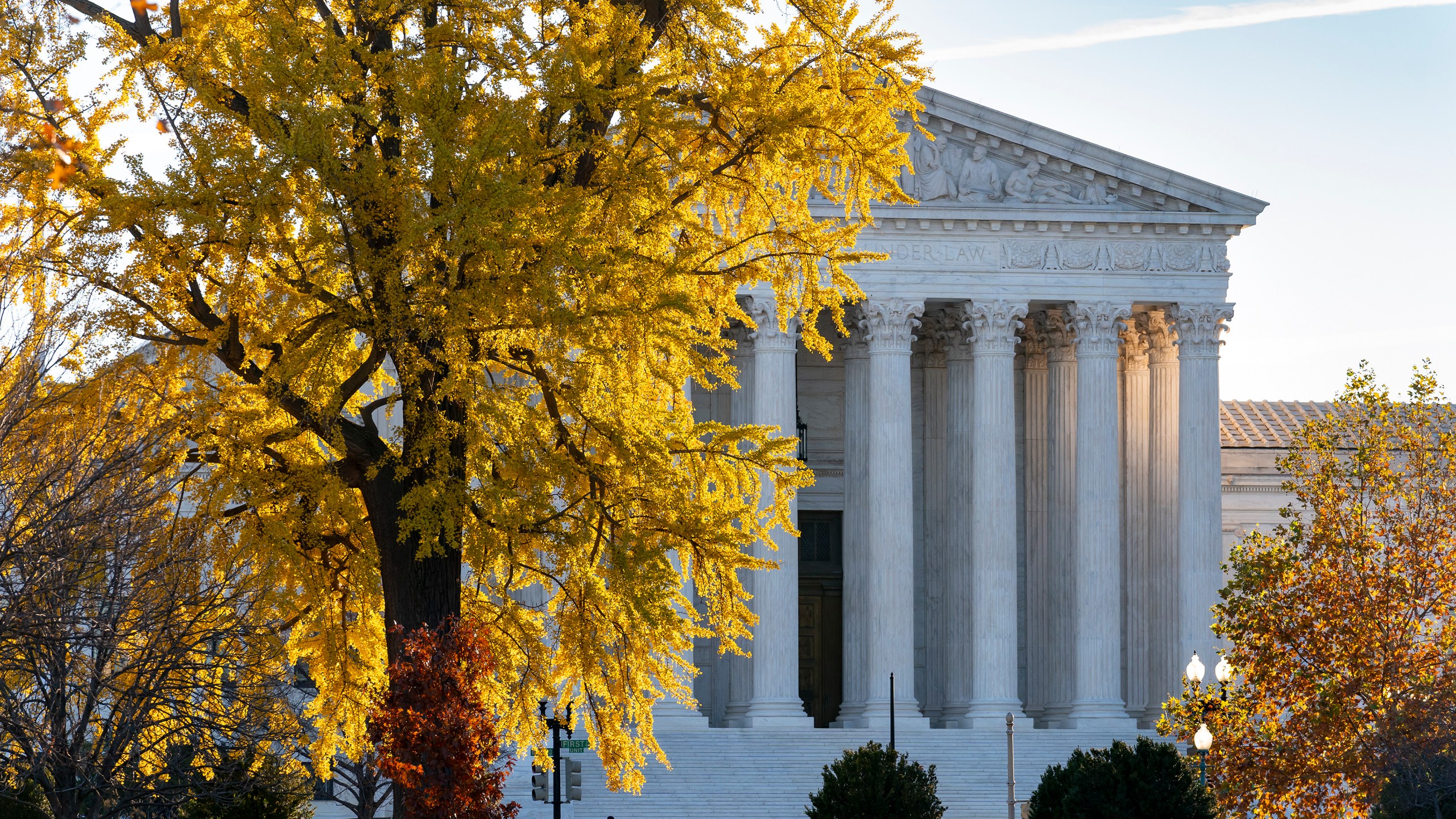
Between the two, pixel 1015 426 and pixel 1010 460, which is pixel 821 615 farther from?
pixel 1010 460

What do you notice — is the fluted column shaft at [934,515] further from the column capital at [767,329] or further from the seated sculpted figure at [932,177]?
the column capital at [767,329]

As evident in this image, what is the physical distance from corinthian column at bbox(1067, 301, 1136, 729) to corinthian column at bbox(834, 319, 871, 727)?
5.37 meters

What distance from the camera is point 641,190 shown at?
54.9 ft

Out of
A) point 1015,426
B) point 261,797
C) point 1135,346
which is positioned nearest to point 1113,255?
point 1135,346

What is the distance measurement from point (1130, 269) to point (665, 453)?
104 ft

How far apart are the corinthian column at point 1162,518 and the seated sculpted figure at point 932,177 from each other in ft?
21.9

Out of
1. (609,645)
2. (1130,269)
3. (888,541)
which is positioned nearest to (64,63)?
(609,645)

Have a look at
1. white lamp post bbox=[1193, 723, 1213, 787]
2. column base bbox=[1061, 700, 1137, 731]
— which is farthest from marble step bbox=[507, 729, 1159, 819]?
white lamp post bbox=[1193, 723, 1213, 787]

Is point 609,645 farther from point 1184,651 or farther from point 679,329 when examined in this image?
point 1184,651

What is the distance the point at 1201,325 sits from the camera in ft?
150

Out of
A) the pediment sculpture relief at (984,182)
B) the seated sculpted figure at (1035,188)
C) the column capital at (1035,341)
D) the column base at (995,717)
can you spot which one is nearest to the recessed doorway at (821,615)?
the column base at (995,717)

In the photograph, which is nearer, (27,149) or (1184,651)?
(27,149)

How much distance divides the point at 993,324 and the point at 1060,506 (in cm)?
584

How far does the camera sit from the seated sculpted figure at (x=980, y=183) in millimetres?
45469
